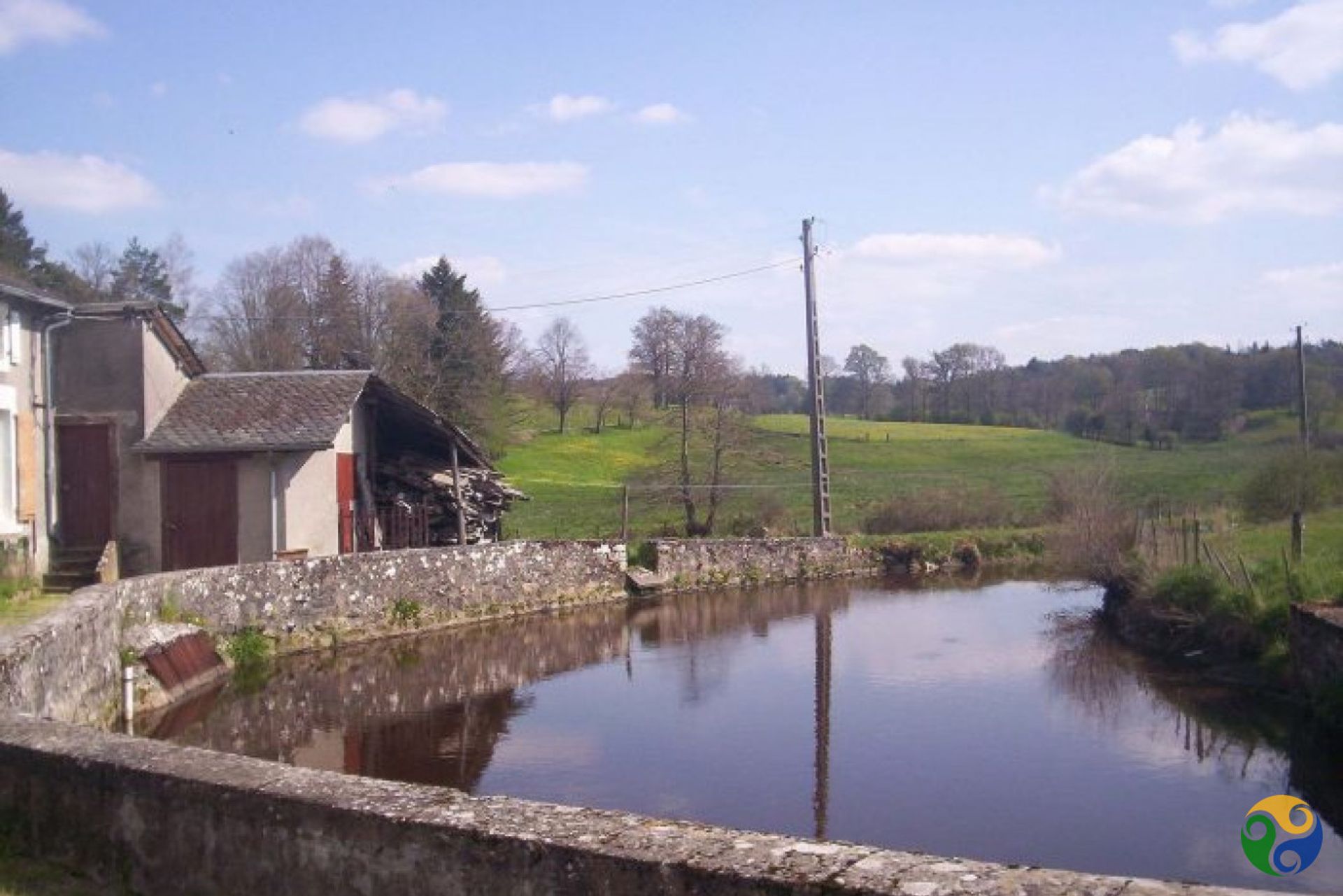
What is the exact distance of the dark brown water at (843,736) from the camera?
9.64m

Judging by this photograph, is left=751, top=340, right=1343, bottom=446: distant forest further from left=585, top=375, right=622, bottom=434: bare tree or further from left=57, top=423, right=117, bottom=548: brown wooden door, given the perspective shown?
left=57, top=423, right=117, bottom=548: brown wooden door

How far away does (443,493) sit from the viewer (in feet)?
79.9

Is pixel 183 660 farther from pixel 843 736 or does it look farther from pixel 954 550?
pixel 954 550

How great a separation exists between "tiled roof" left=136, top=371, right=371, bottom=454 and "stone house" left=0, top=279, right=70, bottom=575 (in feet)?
5.36

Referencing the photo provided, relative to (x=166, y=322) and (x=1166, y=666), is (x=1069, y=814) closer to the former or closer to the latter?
(x=1166, y=666)

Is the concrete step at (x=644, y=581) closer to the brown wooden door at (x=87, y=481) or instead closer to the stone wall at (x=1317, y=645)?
the brown wooden door at (x=87, y=481)

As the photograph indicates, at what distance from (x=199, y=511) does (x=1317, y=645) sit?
621 inches

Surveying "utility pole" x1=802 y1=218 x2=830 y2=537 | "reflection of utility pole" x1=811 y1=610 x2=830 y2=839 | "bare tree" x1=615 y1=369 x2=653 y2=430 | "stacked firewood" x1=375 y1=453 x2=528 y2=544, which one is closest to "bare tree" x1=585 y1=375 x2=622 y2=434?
"bare tree" x1=615 y1=369 x2=653 y2=430

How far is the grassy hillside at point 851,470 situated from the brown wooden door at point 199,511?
13239 mm

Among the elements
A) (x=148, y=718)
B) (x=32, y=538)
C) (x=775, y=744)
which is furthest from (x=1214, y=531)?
(x=32, y=538)

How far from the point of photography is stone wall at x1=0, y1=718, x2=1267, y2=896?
389 centimetres

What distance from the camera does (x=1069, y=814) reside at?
9875mm

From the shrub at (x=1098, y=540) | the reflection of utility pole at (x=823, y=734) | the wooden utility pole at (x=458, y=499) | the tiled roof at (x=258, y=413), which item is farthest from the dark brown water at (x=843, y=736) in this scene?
the tiled roof at (x=258, y=413)

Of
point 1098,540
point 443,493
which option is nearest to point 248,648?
point 443,493
